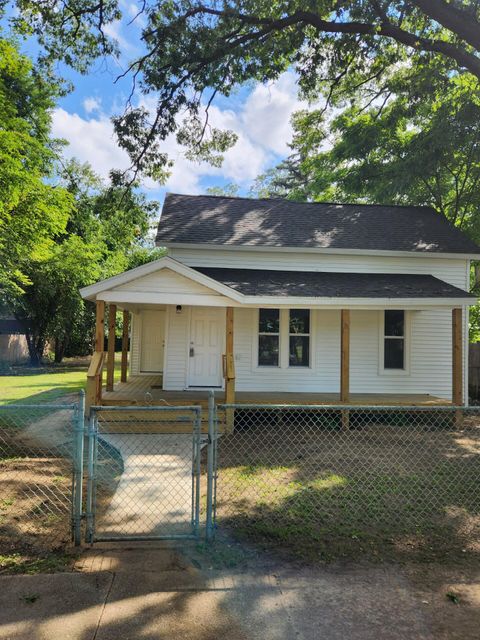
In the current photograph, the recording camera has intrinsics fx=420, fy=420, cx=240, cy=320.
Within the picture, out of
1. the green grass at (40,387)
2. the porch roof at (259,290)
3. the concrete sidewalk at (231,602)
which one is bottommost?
the concrete sidewalk at (231,602)

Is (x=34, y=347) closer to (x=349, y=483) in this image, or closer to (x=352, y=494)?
(x=349, y=483)

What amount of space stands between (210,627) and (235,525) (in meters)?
1.72

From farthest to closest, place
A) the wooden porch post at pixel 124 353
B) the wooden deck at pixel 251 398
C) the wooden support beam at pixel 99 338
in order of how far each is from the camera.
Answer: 1. the wooden porch post at pixel 124 353
2. the wooden deck at pixel 251 398
3. the wooden support beam at pixel 99 338

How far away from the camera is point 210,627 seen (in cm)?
285

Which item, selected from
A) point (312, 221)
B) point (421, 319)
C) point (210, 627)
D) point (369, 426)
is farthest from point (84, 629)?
point (312, 221)

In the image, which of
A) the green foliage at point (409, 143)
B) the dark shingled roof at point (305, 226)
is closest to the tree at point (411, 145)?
the green foliage at point (409, 143)

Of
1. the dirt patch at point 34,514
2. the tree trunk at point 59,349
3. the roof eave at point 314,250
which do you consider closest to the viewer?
the dirt patch at point 34,514

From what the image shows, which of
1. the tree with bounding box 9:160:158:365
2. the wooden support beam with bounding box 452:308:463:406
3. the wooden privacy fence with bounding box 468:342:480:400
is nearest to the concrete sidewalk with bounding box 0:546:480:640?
the wooden support beam with bounding box 452:308:463:406

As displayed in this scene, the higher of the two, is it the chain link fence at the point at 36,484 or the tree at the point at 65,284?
the tree at the point at 65,284

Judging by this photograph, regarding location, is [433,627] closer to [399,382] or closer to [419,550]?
[419,550]

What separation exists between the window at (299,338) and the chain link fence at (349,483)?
2.07 meters

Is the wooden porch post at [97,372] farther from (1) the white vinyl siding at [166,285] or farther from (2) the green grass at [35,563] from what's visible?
(2) the green grass at [35,563]

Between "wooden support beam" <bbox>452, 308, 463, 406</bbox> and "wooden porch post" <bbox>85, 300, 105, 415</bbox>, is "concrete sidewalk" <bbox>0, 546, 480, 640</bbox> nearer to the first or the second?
"wooden porch post" <bbox>85, 300, 105, 415</bbox>

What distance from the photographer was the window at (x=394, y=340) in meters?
12.2
